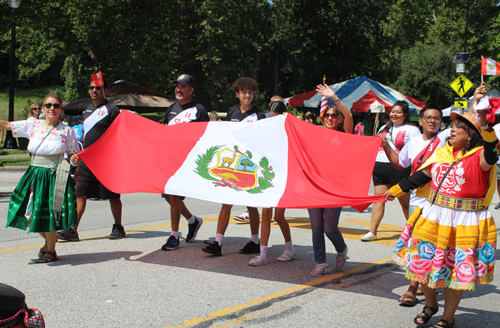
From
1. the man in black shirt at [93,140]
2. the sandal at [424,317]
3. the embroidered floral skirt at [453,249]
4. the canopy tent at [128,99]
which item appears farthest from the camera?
the canopy tent at [128,99]

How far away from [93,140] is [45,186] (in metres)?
1.23

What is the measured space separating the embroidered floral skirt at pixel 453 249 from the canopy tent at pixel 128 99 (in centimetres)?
1730

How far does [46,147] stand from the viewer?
549 centimetres

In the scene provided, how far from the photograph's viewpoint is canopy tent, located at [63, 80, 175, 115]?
20062 mm

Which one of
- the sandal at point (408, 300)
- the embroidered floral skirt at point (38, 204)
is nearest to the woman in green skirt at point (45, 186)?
the embroidered floral skirt at point (38, 204)

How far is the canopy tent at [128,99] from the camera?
20.1m

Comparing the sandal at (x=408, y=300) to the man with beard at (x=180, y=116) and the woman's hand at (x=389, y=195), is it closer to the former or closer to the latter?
the woman's hand at (x=389, y=195)

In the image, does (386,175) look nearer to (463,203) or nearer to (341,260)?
(341,260)

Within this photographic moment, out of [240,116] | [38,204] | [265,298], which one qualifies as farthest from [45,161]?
[265,298]

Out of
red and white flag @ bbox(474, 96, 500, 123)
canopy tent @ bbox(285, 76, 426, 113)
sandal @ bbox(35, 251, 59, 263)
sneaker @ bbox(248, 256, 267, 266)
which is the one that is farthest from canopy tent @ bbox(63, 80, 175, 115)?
red and white flag @ bbox(474, 96, 500, 123)

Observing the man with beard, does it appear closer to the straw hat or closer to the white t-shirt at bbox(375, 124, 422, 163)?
the white t-shirt at bbox(375, 124, 422, 163)

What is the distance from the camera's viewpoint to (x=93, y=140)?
6.57m

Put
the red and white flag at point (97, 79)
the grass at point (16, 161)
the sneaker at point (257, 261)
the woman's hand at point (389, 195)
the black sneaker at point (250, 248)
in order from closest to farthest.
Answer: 1. the woman's hand at point (389, 195)
2. the sneaker at point (257, 261)
3. the black sneaker at point (250, 248)
4. the red and white flag at point (97, 79)
5. the grass at point (16, 161)

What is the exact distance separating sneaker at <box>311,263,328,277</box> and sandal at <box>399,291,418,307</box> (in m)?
1.02
